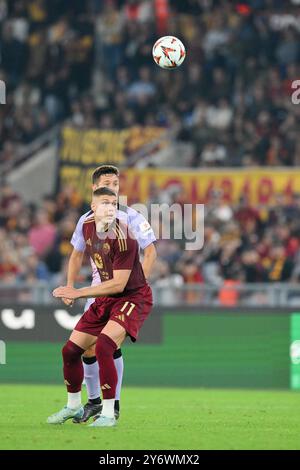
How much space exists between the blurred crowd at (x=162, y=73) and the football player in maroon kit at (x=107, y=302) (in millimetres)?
10383

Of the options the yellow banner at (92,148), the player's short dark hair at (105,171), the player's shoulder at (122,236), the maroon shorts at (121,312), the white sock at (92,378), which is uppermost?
the yellow banner at (92,148)

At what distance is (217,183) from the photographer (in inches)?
792

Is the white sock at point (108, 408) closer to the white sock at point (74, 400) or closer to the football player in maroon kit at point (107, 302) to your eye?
the football player in maroon kit at point (107, 302)

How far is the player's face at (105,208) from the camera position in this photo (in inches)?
401

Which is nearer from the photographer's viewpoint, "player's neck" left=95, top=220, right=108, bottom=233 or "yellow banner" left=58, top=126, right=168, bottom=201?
"player's neck" left=95, top=220, right=108, bottom=233

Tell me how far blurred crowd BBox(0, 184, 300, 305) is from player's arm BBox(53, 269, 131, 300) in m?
6.15

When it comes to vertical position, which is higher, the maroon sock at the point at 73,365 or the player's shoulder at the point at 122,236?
the player's shoulder at the point at 122,236

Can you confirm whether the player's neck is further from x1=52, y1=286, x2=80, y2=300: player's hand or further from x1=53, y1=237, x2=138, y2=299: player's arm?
x1=52, y1=286, x2=80, y2=300: player's hand

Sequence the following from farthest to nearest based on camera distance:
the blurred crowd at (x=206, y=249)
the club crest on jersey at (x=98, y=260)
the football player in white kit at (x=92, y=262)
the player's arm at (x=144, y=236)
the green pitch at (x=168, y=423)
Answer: the blurred crowd at (x=206, y=249) < the player's arm at (x=144, y=236) < the football player in white kit at (x=92, y=262) < the club crest on jersey at (x=98, y=260) < the green pitch at (x=168, y=423)

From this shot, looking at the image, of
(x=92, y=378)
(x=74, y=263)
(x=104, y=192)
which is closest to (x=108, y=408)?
(x=92, y=378)

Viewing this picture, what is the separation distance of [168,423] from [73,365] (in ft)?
3.43

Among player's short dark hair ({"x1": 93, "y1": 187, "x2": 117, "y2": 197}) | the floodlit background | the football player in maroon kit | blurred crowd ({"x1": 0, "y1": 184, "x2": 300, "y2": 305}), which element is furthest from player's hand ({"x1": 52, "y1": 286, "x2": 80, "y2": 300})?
blurred crowd ({"x1": 0, "y1": 184, "x2": 300, "y2": 305})

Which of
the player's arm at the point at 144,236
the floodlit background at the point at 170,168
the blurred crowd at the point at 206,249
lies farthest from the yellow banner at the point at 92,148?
the player's arm at the point at 144,236

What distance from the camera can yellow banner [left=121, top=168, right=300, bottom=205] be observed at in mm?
19625
